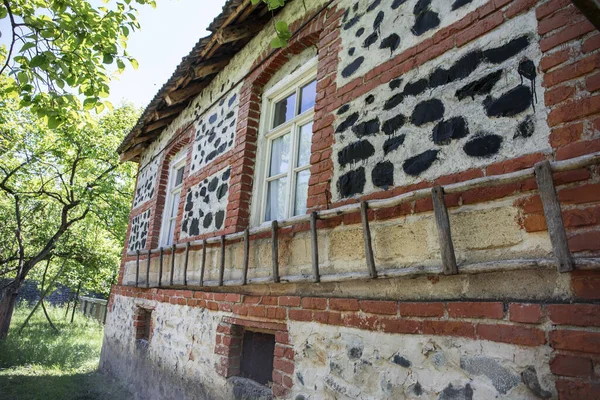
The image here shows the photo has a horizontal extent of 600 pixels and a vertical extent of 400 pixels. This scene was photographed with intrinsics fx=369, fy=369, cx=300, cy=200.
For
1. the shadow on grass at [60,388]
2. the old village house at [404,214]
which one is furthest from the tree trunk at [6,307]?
the old village house at [404,214]

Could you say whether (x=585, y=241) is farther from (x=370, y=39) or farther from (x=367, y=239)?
(x=370, y=39)

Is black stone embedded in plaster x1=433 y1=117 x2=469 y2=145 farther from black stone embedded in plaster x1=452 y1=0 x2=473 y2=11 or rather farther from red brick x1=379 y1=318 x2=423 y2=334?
red brick x1=379 y1=318 x2=423 y2=334

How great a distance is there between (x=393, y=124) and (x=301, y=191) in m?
1.30

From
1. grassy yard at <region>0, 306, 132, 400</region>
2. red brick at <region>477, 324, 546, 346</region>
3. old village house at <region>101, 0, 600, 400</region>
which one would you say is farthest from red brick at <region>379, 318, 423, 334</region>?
grassy yard at <region>0, 306, 132, 400</region>

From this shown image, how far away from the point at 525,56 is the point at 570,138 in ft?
1.83

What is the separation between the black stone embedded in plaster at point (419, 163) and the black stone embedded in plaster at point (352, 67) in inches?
43.0

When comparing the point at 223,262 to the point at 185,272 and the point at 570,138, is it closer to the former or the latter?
the point at 185,272

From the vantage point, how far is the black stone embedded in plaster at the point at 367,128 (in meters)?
2.75

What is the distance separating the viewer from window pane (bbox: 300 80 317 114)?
389 centimetres

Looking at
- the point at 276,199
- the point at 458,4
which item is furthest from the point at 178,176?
the point at 458,4

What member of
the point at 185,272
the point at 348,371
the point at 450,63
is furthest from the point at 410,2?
the point at 185,272

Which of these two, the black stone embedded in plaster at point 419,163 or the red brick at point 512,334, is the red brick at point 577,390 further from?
the black stone embedded in plaster at point 419,163

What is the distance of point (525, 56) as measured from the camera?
2010 millimetres

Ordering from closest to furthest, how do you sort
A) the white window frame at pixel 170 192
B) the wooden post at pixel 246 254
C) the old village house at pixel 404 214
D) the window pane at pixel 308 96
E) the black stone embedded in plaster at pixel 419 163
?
the old village house at pixel 404 214 < the black stone embedded in plaster at pixel 419 163 < the wooden post at pixel 246 254 < the window pane at pixel 308 96 < the white window frame at pixel 170 192
